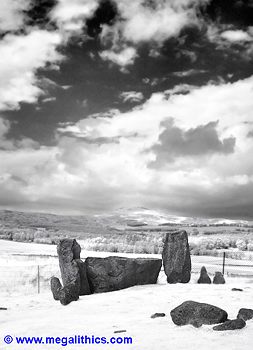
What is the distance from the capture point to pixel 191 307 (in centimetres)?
914

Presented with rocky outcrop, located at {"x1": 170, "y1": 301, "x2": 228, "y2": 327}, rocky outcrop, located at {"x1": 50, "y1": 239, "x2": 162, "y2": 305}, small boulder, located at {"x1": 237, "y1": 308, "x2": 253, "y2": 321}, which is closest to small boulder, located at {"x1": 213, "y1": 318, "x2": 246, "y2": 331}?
rocky outcrop, located at {"x1": 170, "y1": 301, "x2": 228, "y2": 327}

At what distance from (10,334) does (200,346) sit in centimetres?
455

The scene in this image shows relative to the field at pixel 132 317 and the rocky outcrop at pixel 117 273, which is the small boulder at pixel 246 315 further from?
the rocky outcrop at pixel 117 273

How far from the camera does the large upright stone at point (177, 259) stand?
18.6m

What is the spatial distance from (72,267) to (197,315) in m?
8.43

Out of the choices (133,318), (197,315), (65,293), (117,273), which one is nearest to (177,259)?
(117,273)

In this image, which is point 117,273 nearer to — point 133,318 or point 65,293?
point 65,293

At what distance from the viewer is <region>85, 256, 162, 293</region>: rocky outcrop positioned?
55.5 feet

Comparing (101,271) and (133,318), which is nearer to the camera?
(133,318)

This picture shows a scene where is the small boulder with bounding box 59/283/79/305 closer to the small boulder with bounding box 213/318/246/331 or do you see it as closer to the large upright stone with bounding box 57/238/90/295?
the large upright stone with bounding box 57/238/90/295

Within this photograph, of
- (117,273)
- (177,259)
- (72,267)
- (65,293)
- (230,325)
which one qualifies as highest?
(177,259)

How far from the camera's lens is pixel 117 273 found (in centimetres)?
1712

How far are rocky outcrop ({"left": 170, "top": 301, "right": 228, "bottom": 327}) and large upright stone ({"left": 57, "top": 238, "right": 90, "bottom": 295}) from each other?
269 inches

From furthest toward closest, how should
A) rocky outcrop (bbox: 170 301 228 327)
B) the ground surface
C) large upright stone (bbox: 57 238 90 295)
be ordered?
large upright stone (bbox: 57 238 90 295) < rocky outcrop (bbox: 170 301 228 327) < the ground surface
